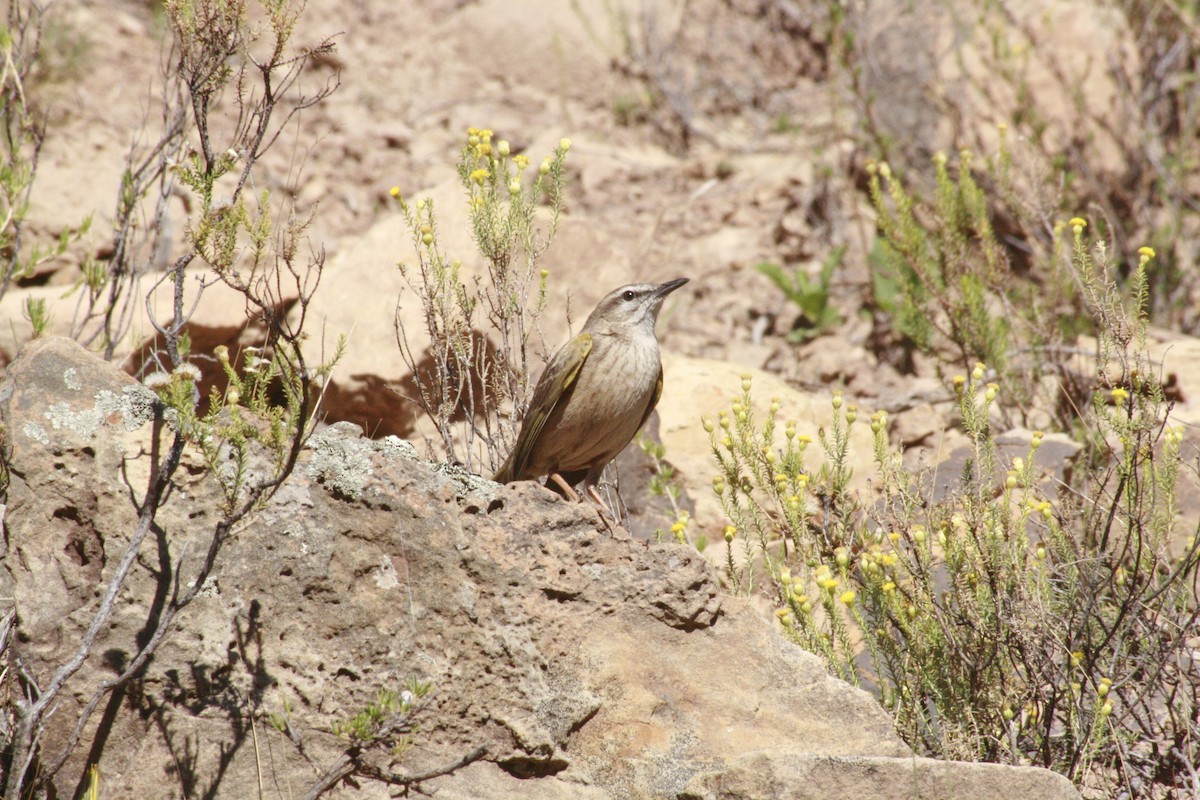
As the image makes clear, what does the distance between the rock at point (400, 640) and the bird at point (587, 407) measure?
1.32 metres

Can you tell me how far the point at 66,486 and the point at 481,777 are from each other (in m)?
1.57

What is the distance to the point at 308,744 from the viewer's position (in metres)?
3.35

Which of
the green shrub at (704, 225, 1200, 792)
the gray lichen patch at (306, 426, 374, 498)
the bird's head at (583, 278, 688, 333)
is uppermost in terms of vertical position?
the bird's head at (583, 278, 688, 333)

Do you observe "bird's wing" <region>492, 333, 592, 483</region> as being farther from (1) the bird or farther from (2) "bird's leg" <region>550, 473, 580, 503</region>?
(2) "bird's leg" <region>550, 473, 580, 503</region>

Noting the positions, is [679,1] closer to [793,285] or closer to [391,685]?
[793,285]

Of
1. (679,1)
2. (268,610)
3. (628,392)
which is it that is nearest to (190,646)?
(268,610)

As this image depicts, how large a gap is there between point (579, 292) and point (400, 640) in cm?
402

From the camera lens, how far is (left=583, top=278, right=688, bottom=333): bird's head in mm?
5570

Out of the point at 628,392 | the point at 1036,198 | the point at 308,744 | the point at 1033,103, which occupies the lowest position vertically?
the point at 308,744

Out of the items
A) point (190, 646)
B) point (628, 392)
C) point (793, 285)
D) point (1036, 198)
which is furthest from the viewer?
point (793, 285)

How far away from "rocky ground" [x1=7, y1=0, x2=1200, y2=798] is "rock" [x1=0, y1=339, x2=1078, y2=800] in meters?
0.01

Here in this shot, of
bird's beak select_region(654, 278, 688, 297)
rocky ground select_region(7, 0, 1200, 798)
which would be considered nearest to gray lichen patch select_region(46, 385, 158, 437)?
rocky ground select_region(7, 0, 1200, 798)

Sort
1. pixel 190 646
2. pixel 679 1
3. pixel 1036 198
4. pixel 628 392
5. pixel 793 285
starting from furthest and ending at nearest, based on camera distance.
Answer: pixel 679 1 < pixel 793 285 < pixel 1036 198 < pixel 628 392 < pixel 190 646

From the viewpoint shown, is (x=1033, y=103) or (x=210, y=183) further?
(x=1033, y=103)
